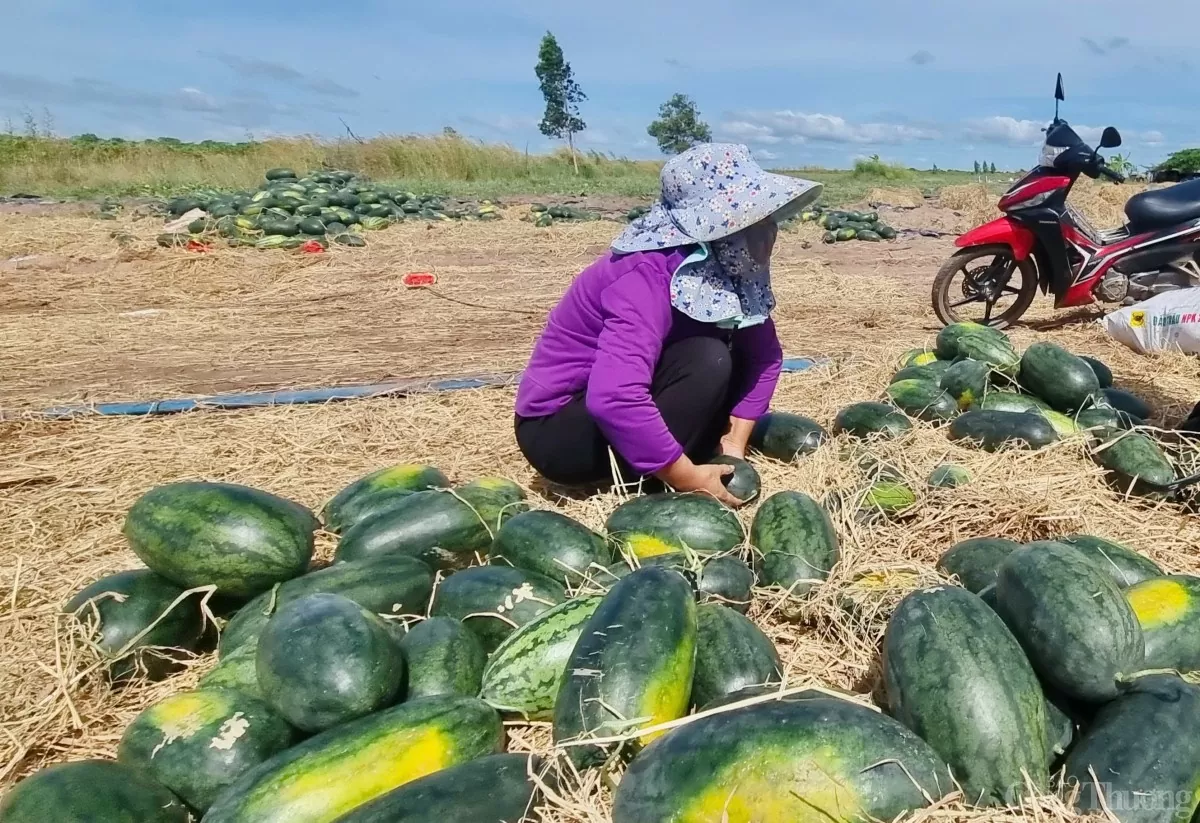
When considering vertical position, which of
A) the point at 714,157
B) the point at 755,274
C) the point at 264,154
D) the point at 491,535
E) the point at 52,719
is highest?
the point at 264,154

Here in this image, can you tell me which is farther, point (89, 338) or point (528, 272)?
point (528, 272)

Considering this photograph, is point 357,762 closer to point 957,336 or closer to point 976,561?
point 976,561

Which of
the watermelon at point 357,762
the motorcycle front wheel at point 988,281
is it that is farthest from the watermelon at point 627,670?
the motorcycle front wheel at point 988,281

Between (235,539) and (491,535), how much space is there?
0.81 m

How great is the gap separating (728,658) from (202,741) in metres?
1.18

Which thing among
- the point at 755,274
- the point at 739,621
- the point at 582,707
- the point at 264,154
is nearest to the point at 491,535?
the point at 739,621

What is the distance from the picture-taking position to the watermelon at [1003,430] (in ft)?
12.4

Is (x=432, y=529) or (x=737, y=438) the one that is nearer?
(x=432, y=529)

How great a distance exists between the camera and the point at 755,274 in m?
3.59

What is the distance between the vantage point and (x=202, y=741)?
1.92m

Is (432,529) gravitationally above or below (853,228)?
below

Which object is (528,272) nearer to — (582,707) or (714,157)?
(714,157)

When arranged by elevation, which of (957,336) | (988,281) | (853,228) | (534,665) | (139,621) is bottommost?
(139,621)

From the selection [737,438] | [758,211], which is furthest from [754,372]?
[758,211]
